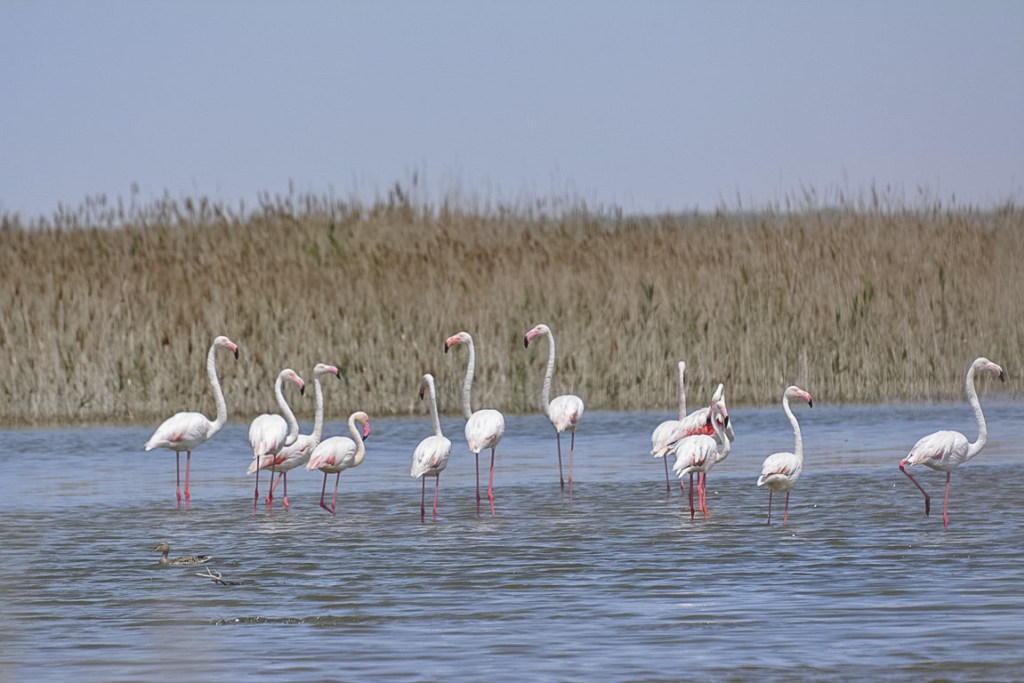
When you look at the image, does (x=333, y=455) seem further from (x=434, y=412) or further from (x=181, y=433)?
(x=181, y=433)

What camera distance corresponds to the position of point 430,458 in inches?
402

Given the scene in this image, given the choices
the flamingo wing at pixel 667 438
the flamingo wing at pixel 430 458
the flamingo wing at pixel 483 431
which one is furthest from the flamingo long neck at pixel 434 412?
the flamingo wing at pixel 667 438

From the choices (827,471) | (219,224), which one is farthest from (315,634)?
(219,224)

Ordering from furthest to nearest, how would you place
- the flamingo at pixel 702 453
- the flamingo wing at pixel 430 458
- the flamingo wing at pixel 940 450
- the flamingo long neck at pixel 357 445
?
the flamingo long neck at pixel 357 445, the flamingo wing at pixel 430 458, the flamingo at pixel 702 453, the flamingo wing at pixel 940 450

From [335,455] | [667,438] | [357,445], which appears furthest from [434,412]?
[667,438]

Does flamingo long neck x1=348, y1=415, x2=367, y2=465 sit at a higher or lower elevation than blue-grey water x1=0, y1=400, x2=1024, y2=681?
higher

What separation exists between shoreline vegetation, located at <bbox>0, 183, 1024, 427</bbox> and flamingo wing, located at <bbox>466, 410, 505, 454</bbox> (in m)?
5.38

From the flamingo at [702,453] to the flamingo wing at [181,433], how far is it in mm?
3694

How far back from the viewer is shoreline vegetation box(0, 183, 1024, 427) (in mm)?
16609

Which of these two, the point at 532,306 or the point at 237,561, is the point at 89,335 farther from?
the point at 237,561

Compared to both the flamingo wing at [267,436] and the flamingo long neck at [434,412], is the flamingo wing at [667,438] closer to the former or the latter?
the flamingo long neck at [434,412]

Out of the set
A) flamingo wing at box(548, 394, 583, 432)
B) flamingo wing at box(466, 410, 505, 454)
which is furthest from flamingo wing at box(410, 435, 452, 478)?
flamingo wing at box(548, 394, 583, 432)

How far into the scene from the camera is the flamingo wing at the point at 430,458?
33.4 ft

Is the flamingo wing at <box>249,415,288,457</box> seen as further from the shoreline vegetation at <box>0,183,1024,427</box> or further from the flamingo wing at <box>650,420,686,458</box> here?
the shoreline vegetation at <box>0,183,1024,427</box>
